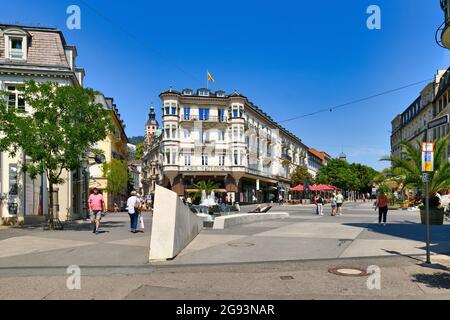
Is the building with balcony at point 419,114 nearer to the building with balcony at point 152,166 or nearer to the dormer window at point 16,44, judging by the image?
Result: the building with balcony at point 152,166

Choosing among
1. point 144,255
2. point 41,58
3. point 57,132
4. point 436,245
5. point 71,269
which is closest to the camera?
point 71,269

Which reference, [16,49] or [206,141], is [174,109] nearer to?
[206,141]

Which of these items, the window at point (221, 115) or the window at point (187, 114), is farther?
the window at point (221, 115)

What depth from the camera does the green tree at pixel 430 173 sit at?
733 inches

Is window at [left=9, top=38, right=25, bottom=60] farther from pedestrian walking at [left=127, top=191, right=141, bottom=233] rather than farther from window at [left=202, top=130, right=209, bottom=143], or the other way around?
window at [left=202, top=130, right=209, bottom=143]

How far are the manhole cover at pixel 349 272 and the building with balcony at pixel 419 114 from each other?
42.2 meters

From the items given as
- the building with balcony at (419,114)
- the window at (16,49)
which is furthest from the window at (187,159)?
the window at (16,49)

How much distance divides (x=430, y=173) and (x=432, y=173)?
0.10 meters

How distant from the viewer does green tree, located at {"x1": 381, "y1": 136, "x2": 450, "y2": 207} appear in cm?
1861
